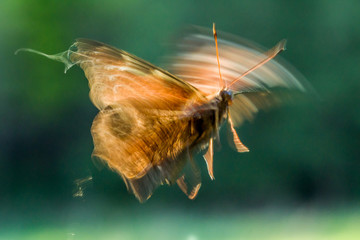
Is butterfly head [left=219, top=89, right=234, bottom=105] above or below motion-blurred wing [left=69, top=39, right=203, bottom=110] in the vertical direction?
above

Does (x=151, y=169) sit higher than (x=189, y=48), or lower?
lower

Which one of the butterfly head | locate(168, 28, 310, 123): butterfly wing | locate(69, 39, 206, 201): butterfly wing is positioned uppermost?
locate(168, 28, 310, 123): butterfly wing

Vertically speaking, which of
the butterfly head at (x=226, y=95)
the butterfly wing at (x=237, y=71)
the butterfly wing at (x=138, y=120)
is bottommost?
the butterfly wing at (x=138, y=120)

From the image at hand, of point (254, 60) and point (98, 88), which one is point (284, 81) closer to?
point (254, 60)

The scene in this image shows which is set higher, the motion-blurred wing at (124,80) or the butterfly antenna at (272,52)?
the butterfly antenna at (272,52)

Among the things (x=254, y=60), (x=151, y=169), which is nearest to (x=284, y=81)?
(x=254, y=60)
